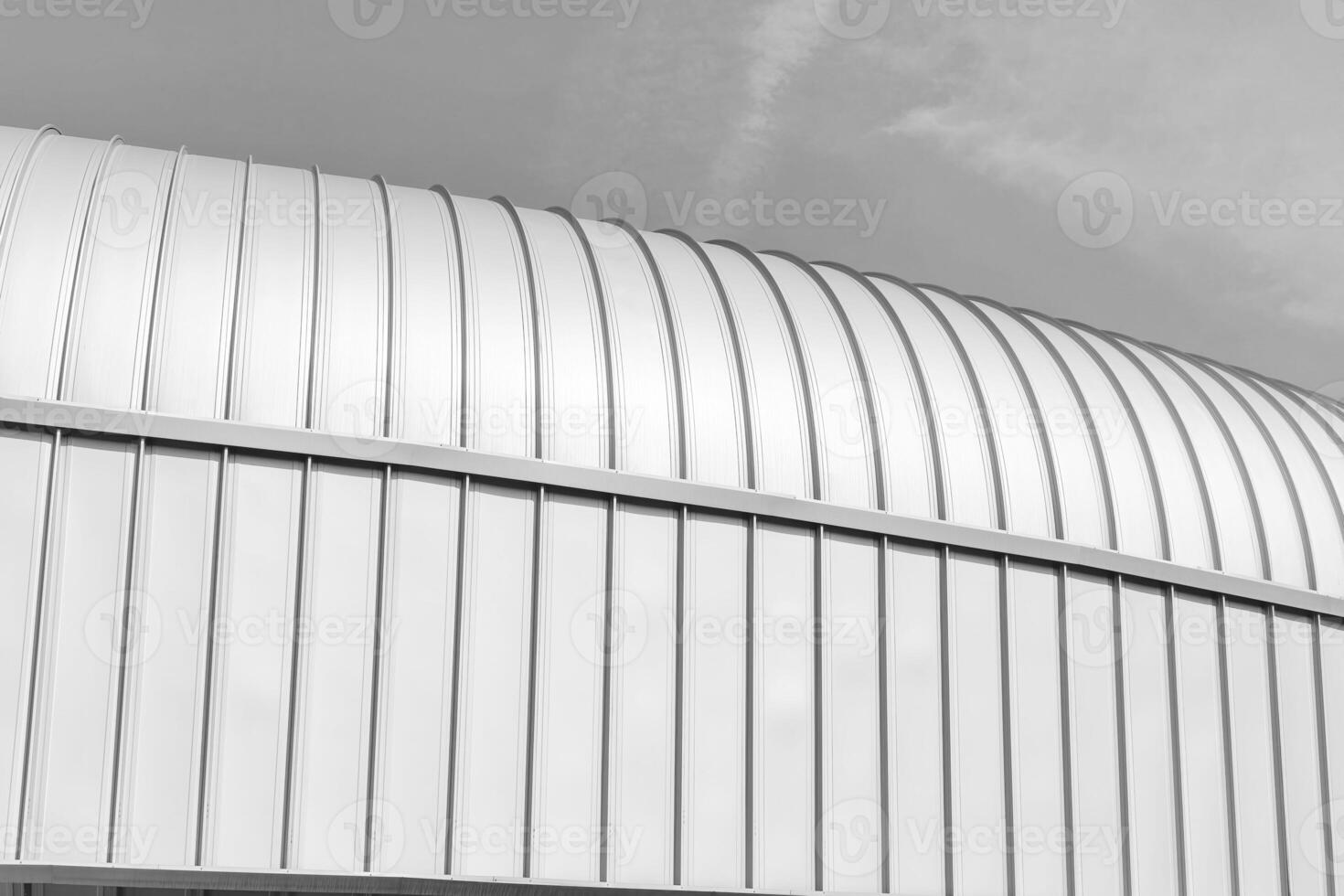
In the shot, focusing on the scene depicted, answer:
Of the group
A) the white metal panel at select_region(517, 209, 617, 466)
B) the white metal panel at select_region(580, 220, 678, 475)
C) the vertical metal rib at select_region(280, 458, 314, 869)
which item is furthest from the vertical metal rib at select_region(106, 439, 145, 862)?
the white metal panel at select_region(580, 220, 678, 475)

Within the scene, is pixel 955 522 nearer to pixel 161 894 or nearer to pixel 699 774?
pixel 699 774

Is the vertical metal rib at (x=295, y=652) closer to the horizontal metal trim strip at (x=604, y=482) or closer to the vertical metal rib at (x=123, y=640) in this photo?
the horizontal metal trim strip at (x=604, y=482)

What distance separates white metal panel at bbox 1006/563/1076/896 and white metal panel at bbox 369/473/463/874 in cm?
462

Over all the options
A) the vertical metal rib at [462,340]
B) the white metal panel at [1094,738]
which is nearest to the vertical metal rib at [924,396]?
the white metal panel at [1094,738]

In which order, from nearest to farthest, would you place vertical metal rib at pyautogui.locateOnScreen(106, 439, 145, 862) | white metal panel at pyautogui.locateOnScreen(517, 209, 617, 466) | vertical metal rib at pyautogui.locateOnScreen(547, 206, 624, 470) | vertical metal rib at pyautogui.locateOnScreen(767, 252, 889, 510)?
vertical metal rib at pyautogui.locateOnScreen(106, 439, 145, 862) < white metal panel at pyautogui.locateOnScreen(517, 209, 617, 466) < vertical metal rib at pyautogui.locateOnScreen(547, 206, 624, 470) < vertical metal rib at pyautogui.locateOnScreen(767, 252, 889, 510)

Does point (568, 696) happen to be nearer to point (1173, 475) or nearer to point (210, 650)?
point (210, 650)

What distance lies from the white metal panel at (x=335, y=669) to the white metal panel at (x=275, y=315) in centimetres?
60

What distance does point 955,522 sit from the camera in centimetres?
1065

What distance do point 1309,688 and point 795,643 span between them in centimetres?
534

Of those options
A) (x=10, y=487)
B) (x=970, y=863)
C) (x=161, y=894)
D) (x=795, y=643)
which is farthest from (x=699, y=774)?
(x=10, y=487)

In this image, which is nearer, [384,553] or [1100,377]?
[384,553]

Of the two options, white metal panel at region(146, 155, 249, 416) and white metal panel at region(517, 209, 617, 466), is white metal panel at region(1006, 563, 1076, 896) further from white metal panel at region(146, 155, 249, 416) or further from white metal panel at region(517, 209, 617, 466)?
white metal panel at region(146, 155, 249, 416)

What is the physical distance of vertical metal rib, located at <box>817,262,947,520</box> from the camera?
10750mm

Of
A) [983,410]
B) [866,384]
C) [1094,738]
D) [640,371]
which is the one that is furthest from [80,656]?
[1094,738]
